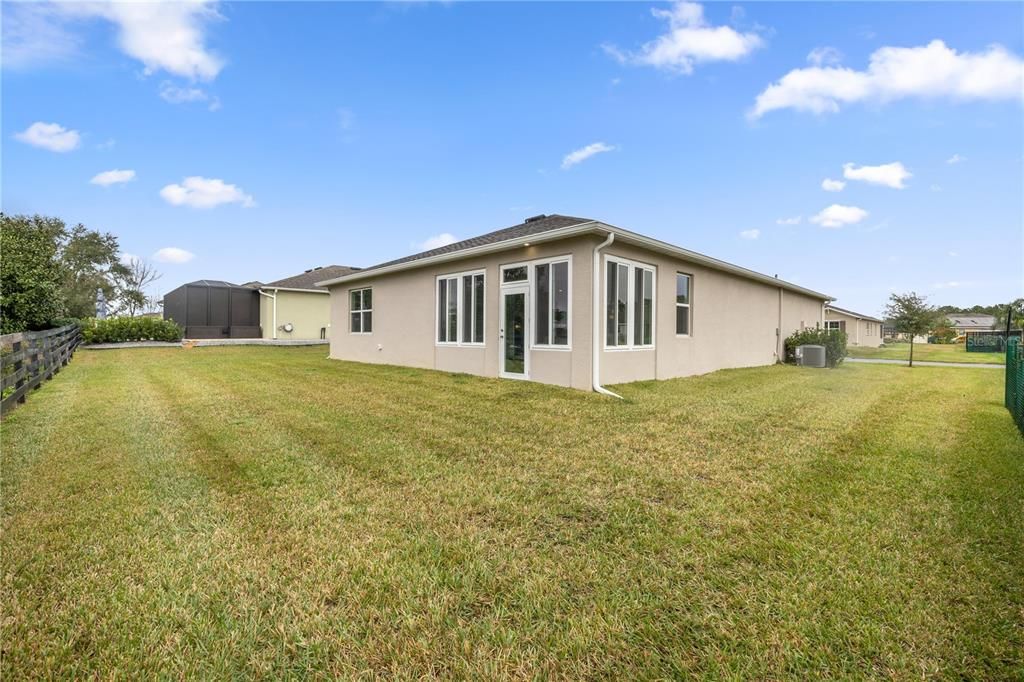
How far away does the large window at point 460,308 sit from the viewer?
9.96m

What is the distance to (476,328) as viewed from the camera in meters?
9.98

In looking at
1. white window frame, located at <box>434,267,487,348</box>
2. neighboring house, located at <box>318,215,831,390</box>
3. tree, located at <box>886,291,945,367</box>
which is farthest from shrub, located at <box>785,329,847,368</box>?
white window frame, located at <box>434,267,487,348</box>

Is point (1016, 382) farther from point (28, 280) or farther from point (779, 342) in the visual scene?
point (28, 280)

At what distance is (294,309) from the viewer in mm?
23406

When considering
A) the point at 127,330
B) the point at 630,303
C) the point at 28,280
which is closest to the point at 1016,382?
the point at 630,303

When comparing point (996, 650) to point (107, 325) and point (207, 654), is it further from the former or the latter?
point (107, 325)

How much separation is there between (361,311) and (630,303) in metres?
8.62

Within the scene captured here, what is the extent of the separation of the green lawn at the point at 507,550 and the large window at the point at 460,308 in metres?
5.10

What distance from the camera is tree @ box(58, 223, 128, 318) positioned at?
32.3 metres

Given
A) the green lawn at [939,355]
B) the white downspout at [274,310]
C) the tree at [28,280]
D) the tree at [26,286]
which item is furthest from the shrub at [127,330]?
the green lawn at [939,355]

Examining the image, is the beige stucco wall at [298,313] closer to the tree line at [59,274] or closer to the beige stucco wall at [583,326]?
the tree line at [59,274]

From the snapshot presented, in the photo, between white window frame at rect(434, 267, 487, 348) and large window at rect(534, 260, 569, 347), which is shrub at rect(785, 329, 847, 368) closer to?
large window at rect(534, 260, 569, 347)

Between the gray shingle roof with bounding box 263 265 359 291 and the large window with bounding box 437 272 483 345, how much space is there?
1220 centimetres

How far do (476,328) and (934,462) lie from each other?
762 centimetres
